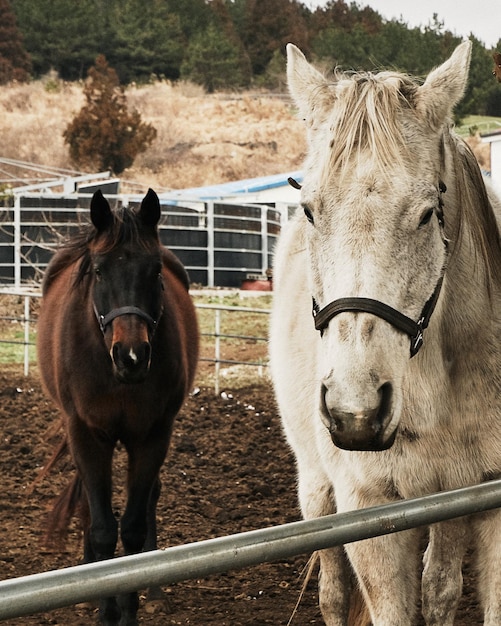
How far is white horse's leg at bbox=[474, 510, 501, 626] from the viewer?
2490 mm

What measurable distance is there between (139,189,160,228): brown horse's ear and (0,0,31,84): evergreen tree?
162 ft

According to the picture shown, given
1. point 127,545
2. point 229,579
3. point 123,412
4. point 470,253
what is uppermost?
point 470,253

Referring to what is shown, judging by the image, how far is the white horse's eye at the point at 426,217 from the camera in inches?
81.4

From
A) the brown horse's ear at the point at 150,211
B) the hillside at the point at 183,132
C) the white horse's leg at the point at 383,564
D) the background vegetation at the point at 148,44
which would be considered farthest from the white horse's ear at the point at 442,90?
the background vegetation at the point at 148,44

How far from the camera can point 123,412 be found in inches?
173

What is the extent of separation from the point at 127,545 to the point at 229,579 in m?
0.93

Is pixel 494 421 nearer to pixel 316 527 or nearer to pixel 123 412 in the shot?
pixel 316 527

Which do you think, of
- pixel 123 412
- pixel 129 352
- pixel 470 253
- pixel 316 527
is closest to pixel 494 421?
pixel 470 253

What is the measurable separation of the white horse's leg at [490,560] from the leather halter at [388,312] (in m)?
0.70

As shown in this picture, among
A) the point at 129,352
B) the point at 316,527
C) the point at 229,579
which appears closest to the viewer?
the point at 316,527

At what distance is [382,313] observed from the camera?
6.44 feet

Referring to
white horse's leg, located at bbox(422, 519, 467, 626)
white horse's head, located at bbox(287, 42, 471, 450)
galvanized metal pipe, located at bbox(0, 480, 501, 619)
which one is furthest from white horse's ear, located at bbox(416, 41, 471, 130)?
white horse's leg, located at bbox(422, 519, 467, 626)

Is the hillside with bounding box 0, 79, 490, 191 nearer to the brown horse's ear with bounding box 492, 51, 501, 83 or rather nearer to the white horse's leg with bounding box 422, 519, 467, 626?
the white horse's leg with bounding box 422, 519, 467, 626

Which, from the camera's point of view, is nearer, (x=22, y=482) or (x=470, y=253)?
(x=470, y=253)
